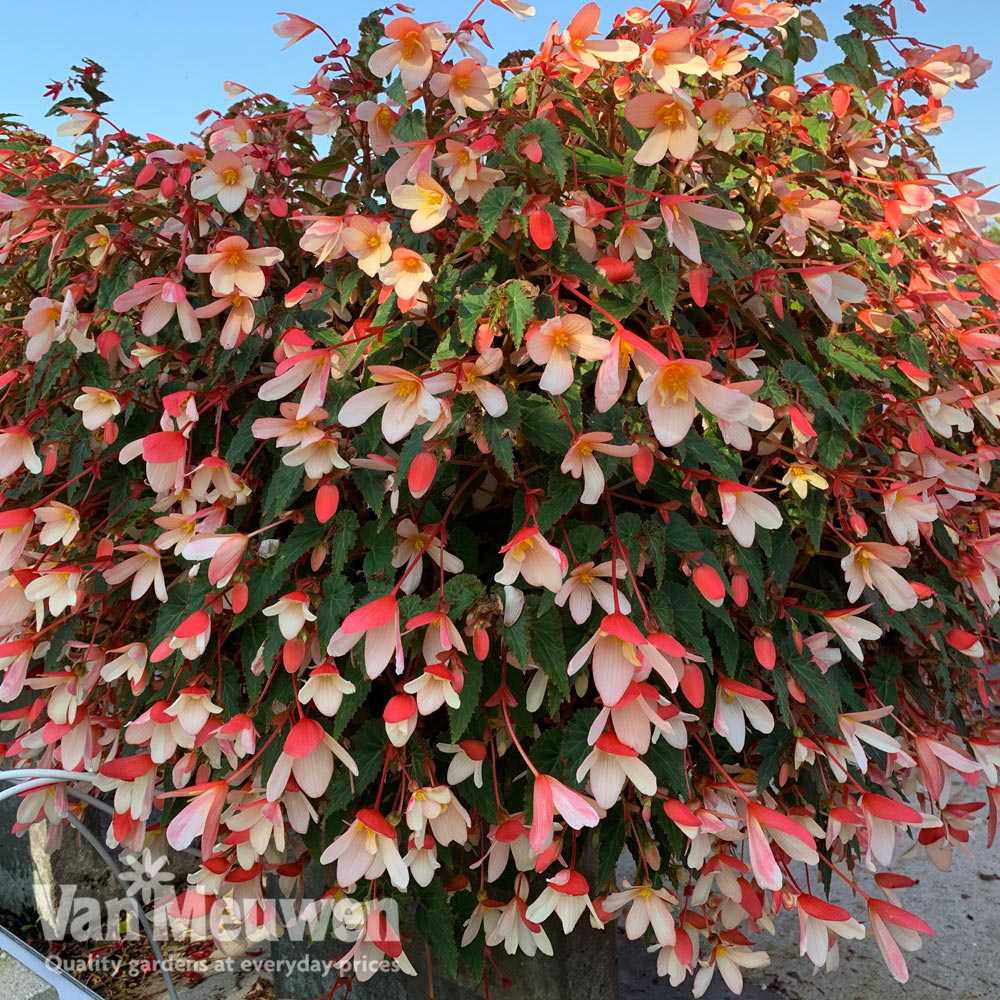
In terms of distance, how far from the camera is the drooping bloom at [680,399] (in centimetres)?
72

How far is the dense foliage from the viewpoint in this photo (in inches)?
31.7

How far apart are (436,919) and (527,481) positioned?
478 millimetres

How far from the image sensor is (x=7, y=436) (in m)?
1.07

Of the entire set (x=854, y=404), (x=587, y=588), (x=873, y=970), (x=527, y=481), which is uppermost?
(x=854, y=404)

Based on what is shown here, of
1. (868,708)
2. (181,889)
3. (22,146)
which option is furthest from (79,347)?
(181,889)

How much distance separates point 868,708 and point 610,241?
0.64 meters

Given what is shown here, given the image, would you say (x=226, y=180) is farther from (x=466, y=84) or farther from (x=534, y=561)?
(x=534, y=561)

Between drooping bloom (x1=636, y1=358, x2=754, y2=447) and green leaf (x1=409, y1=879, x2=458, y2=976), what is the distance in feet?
1.85

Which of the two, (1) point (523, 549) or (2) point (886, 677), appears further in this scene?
(2) point (886, 677)

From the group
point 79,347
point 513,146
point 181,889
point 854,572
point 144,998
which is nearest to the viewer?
point 513,146

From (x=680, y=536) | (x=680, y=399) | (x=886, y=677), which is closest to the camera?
(x=680, y=399)

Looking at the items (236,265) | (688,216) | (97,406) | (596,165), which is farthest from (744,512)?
(97,406)

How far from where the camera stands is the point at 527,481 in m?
0.89

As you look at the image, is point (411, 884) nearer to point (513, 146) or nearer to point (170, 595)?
point (170, 595)
